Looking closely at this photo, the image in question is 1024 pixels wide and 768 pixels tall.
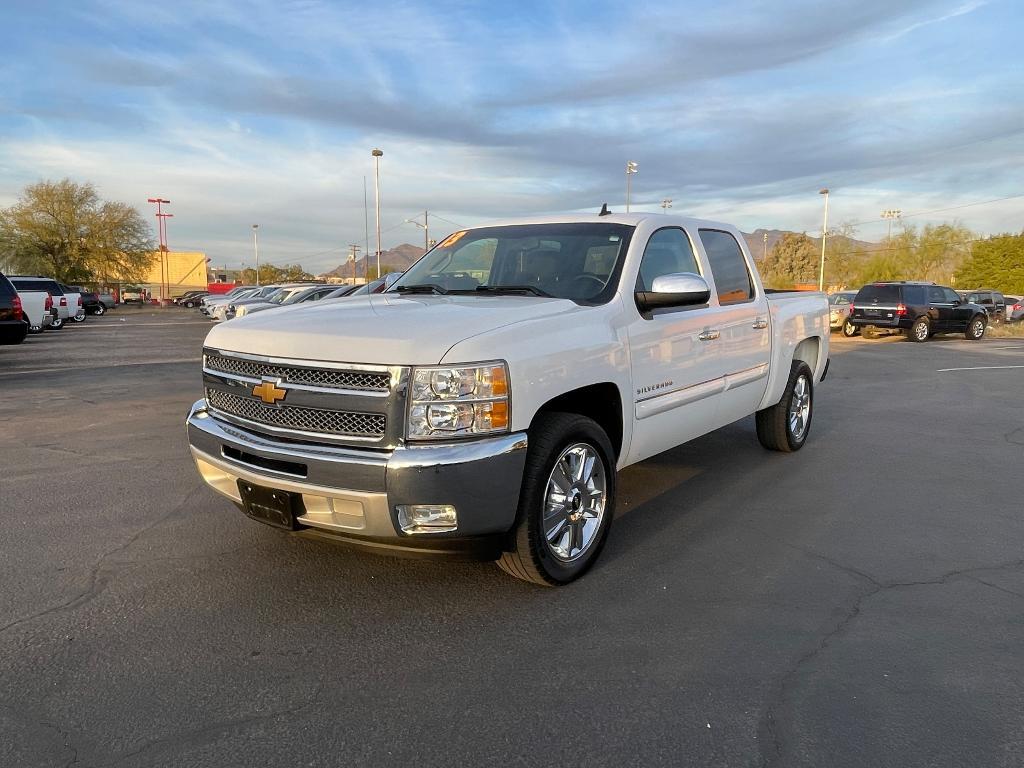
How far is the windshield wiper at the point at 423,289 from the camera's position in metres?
4.70

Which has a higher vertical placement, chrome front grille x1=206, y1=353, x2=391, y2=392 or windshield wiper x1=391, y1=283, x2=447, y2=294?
windshield wiper x1=391, y1=283, x2=447, y2=294

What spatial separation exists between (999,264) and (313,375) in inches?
2966

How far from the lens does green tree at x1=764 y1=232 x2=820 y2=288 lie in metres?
135

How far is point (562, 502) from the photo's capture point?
375 centimetres

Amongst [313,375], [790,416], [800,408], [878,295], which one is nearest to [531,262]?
[313,375]

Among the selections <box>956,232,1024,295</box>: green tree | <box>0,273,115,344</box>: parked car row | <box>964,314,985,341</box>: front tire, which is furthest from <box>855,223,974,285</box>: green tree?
<box>0,273,115,344</box>: parked car row

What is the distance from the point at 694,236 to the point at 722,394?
3.70ft

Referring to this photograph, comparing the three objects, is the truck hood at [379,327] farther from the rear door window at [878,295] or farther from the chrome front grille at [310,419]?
the rear door window at [878,295]

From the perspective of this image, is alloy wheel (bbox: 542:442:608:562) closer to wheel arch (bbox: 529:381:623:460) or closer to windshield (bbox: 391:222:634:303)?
wheel arch (bbox: 529:381:623:460)

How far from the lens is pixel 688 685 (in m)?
2.90

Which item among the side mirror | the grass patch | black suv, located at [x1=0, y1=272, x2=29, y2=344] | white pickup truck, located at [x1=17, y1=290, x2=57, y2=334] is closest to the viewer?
the side mirror

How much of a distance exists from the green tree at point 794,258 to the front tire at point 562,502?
138 m


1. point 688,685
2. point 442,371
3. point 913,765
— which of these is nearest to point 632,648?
point 688,685

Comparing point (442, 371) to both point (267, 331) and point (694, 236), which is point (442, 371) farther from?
point (694, 236)
